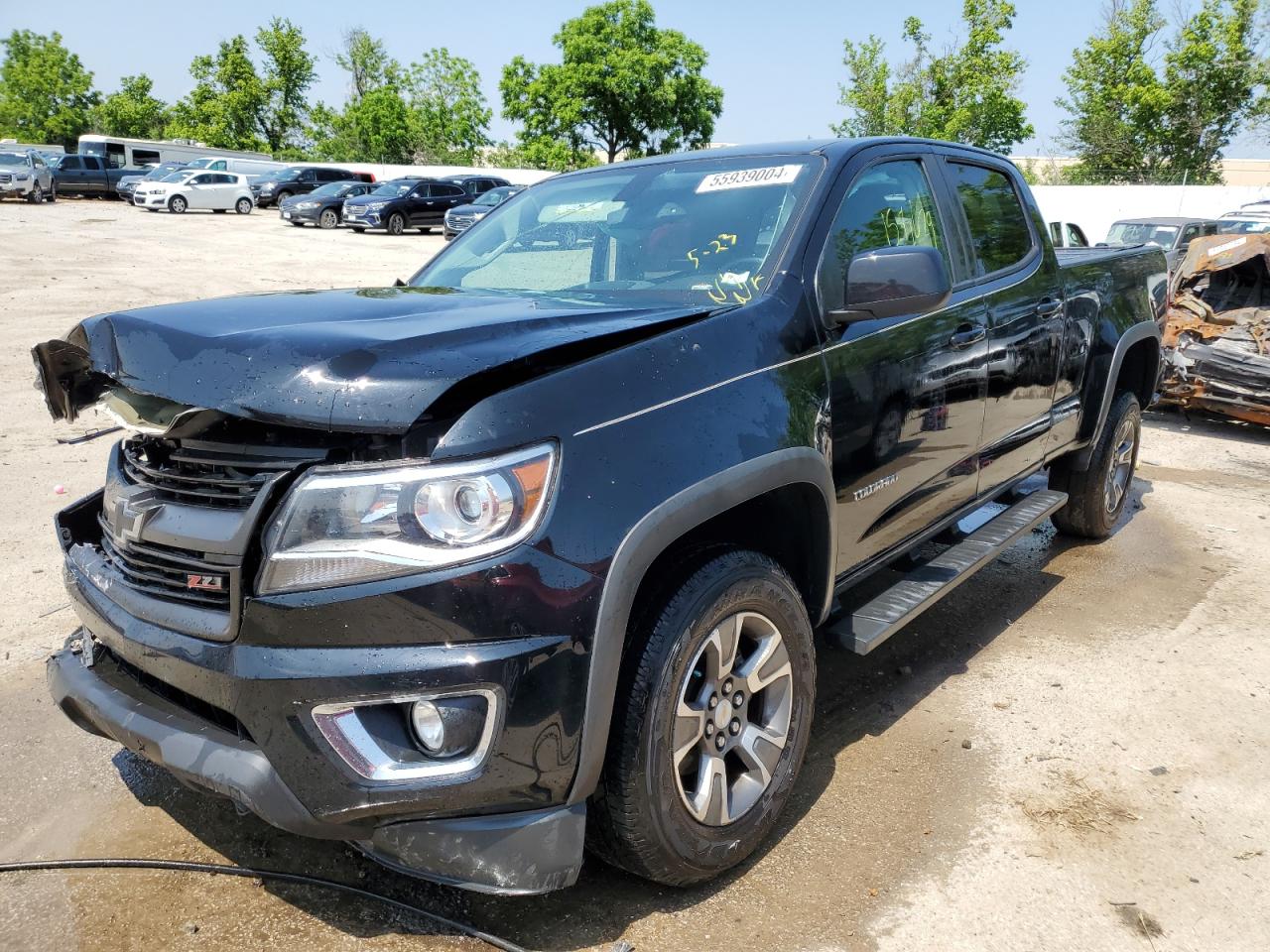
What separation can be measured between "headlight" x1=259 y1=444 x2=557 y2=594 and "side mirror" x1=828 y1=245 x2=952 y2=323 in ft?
4.25

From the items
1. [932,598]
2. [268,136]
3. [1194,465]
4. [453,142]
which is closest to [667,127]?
[453,142]

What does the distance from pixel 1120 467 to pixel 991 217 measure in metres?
2.14

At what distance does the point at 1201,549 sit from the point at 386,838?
16.7 ft

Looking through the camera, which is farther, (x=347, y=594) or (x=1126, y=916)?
(x=1126, y=916)

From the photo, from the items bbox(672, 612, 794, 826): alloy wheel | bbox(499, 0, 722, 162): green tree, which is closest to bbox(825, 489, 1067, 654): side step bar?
bbox(672, 612, 794, 826): alloy wheel

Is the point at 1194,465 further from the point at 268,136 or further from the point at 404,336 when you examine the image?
the point at 268,136

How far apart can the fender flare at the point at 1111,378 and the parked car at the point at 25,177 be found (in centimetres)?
3551

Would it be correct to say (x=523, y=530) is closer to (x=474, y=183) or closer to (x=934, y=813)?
(x=934, y=813)

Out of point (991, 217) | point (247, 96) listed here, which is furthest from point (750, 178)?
point (247, 96)

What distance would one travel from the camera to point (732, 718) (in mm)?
2496

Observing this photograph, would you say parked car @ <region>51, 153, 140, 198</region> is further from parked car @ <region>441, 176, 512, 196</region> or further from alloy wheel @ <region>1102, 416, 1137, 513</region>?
alloy wheel @ <region>1102, 416, 1137, 513</region>

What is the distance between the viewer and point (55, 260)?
17516 millimetres

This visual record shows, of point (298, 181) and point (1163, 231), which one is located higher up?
point (298, 181)

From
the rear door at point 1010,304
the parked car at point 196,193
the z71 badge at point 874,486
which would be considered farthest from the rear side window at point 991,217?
the parked car at point 196,193
